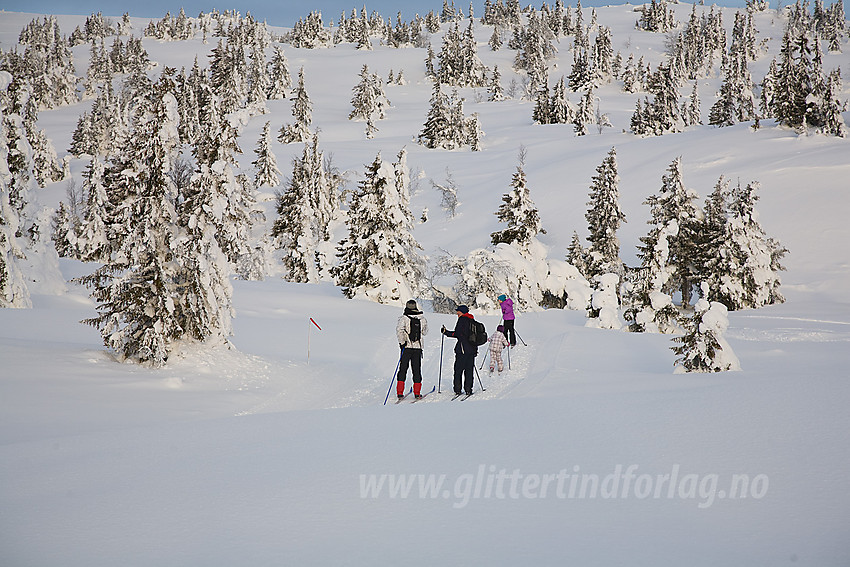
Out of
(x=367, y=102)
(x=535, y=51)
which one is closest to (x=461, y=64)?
(x=535, y=51)

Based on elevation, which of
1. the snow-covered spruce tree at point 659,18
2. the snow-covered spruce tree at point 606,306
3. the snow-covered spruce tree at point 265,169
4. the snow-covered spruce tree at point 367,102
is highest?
the snow-covered spruce tree at point 659,18

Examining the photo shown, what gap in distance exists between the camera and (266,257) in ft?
154

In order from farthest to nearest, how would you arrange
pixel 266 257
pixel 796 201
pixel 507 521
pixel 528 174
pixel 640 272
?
pixel 528 174
pixel 266 257
pixel 796 201
pixel 640 272
pixel 507 521

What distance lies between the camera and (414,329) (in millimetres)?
10281

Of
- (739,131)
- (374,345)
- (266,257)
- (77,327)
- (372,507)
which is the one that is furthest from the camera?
(739,131)

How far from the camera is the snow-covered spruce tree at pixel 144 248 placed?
11.5m

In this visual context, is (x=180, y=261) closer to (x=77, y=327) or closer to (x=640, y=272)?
(x=77, y=327)

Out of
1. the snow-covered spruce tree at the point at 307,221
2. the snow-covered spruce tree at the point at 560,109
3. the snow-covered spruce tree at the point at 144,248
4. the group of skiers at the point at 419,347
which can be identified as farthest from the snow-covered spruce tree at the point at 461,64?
the group of skiers at the point at 419,347

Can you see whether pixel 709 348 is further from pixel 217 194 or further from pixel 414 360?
pixel 217 194

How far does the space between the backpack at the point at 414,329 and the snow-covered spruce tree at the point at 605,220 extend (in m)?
28.1

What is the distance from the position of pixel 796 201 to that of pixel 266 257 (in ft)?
134

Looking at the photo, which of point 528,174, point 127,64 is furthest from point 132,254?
point 127,64

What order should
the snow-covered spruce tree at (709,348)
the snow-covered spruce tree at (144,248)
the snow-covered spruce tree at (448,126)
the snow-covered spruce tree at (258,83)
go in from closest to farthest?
the snow-covered spruce tree at (709,348), the snow-covered spruce tree at (144,248), the snow-covered spruce tree at (448,126), the snow-covered spruce tree at (258,83)

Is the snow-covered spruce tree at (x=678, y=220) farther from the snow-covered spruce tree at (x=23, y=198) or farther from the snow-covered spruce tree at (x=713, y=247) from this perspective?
the snow-covered spruce tree at (x=23, y=198)
